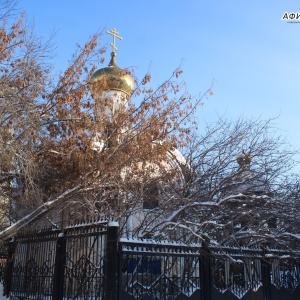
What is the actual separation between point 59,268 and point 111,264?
160 centimetres

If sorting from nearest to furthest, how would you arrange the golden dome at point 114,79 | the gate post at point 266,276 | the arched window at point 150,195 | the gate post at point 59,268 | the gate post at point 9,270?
the gate post at point 59,268 < the gate post at point 266,276 < the gate post at point 9,270 < the arched window at point 150,195 < the golden dome at point 114,79

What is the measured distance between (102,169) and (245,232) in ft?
12.4

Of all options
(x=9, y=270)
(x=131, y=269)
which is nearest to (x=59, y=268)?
(x=131, y=269)

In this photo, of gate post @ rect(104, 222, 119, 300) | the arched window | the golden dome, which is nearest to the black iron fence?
gate post @ rect(104, 222, 119, 300)

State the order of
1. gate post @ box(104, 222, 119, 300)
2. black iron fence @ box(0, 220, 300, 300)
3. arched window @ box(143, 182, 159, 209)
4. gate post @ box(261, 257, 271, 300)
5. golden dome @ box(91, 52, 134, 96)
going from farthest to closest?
golden dome @ box(91, 52, 134, 96), arched window @ box(143, 182, 159, 209), gate post @ box(261, 257, 271, 300), black iron fence @ box(0, 220, 300, 300), gate post @ box(104, 222, 119, 300)

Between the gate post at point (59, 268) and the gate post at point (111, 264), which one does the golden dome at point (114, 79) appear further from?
the gate post at point (111, 264)

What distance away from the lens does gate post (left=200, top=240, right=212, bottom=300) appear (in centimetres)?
736

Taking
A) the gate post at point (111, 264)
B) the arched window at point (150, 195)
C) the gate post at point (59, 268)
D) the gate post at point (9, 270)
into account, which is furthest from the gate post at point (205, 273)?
the gate post at point (9, 270)

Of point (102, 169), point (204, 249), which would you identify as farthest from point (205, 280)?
point (102, 169)

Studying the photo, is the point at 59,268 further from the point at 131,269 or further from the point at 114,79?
the point at 114,79

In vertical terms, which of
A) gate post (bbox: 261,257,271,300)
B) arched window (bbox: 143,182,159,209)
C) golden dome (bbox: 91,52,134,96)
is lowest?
gate post (bbox: 261,257,271,300)

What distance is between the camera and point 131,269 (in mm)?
6691

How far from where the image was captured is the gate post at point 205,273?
7361 millimetres

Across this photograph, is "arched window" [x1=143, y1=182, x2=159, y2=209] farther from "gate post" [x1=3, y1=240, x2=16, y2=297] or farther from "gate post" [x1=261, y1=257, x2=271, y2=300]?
"gate post" [x1=3, y1=240, x2=16, y2=297]
